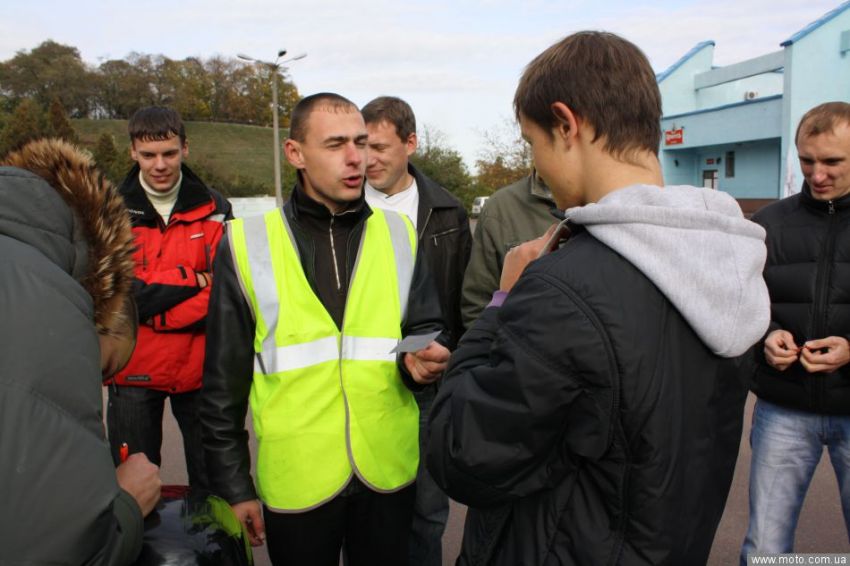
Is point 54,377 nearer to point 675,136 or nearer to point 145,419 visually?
point 145,419

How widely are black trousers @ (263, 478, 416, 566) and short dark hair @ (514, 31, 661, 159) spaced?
1.57 meters

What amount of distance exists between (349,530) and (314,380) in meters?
0.62

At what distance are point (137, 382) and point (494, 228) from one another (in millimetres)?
1891

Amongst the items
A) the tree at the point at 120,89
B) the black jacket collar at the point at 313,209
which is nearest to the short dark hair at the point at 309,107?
the black jacket collar at the point at 313,209

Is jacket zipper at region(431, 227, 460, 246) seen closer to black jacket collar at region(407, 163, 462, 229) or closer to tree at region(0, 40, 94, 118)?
black jacket collar at region(407, 163, 462, 229)

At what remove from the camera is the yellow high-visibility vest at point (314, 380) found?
240cm

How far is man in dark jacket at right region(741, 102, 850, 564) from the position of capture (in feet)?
9.53

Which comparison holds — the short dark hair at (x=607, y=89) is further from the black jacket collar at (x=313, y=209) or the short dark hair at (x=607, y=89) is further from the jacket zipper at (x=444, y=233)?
the jacket zipper at (x=444, y=233)

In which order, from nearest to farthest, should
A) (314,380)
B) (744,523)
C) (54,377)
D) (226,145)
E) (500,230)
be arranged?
(54,377), (314,380), (500,230), (744,523), (226,145)

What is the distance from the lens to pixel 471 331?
160 centimetres

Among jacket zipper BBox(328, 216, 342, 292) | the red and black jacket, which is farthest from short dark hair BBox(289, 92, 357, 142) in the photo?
the red and black jacket

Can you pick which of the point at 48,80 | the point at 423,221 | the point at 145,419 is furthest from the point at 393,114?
the point at 48,80

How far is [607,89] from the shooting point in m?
1.46

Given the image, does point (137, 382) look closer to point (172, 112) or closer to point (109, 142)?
point (172, 112)
